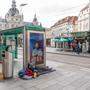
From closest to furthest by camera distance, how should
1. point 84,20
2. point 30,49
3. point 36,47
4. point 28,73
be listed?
point 28,73
point 30,49
point 36,47
point 84,20

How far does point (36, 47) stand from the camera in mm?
10406

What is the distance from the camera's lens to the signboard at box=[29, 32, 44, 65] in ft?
32.8

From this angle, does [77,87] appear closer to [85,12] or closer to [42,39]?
[42,39]

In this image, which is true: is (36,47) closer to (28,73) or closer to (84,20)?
(28,73)

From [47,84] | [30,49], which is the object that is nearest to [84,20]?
[30,49]

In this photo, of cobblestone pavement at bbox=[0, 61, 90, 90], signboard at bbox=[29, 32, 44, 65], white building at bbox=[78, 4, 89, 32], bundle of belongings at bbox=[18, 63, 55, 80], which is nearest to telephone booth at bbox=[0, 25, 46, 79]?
signboard at bbox=[29, 32, 44, 65]

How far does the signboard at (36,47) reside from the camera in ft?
32.8

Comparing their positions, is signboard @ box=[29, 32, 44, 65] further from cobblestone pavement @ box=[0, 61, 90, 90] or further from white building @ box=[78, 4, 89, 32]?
white building @ box=[78, 4, 89, 32]

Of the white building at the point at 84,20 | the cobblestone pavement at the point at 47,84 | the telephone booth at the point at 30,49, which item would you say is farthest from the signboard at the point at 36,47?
the white building at the point at 84,20

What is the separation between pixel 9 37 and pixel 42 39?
6315 mm

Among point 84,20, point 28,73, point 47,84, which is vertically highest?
point 84,20

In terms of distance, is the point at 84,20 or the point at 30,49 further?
the point at 84,20

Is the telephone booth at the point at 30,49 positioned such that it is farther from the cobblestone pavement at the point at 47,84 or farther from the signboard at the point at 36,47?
the cobblestone pavement at the point at 47,84

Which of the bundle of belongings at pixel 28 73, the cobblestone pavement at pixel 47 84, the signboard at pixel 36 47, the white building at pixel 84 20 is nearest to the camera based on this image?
the cobblestone pavement at pixel 47 84
